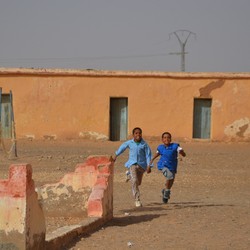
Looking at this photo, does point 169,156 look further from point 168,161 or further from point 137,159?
point 137,159

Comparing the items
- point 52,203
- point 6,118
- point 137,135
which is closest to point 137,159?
point 137,135

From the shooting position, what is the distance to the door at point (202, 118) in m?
25.0

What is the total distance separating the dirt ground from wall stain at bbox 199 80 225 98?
2633 mm

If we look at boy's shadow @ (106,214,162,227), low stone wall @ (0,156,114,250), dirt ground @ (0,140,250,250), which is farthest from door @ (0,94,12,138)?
boy's shadow @ (106,214,162,227)

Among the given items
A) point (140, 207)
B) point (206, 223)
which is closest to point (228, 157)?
point (140, 207)

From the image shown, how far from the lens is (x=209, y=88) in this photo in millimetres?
24656

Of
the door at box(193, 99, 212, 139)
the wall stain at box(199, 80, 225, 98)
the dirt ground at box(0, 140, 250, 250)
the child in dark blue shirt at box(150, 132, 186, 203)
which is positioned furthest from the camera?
the door at box(193, 99, 212, 139)

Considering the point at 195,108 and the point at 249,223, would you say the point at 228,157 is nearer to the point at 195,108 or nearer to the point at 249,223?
the point at 195,108

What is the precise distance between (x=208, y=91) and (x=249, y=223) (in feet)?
51.7

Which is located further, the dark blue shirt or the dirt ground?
the dark blue shirt

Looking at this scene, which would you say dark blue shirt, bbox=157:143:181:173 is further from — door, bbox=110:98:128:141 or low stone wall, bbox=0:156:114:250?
door, bbox=110:98:128:141

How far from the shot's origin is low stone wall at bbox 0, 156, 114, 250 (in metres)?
6.12

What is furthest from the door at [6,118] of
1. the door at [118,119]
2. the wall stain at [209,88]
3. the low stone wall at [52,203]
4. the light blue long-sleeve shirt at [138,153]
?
the low stone wall at [52,203]

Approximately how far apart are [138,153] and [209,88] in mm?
14399
